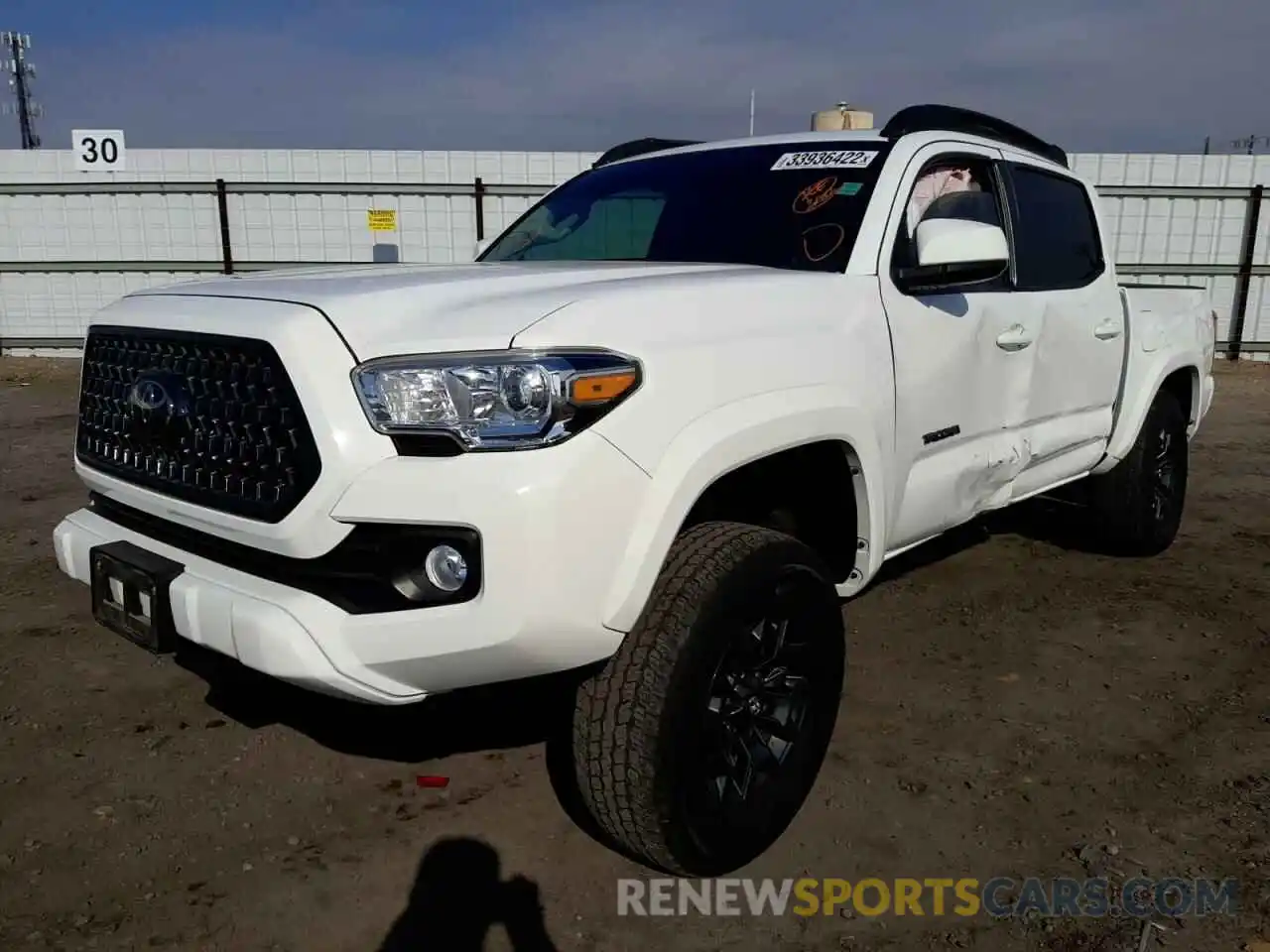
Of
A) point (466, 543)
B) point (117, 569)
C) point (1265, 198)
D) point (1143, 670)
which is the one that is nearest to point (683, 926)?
point (466, 543)

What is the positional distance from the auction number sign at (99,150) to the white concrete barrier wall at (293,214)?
17cm

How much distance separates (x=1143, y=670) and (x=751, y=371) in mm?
2304

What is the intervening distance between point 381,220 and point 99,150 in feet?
11.9

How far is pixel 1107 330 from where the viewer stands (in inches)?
166

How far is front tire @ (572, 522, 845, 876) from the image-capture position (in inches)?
87.0

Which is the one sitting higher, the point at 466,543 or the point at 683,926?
the point at 466,543

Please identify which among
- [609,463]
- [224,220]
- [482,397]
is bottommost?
[609,463]

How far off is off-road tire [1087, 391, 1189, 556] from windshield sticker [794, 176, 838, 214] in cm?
229

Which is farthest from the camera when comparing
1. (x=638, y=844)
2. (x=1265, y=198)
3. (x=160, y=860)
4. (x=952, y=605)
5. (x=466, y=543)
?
(x=1265, y=198)

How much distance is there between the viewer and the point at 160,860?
252 centimetres

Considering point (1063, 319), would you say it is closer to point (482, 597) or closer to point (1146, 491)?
point (1146, 491)

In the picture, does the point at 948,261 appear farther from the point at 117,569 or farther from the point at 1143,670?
the point at 117,569

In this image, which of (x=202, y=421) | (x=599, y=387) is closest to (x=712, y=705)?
(x=599, y=387)

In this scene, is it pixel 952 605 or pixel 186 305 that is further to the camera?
pixel 952 605
